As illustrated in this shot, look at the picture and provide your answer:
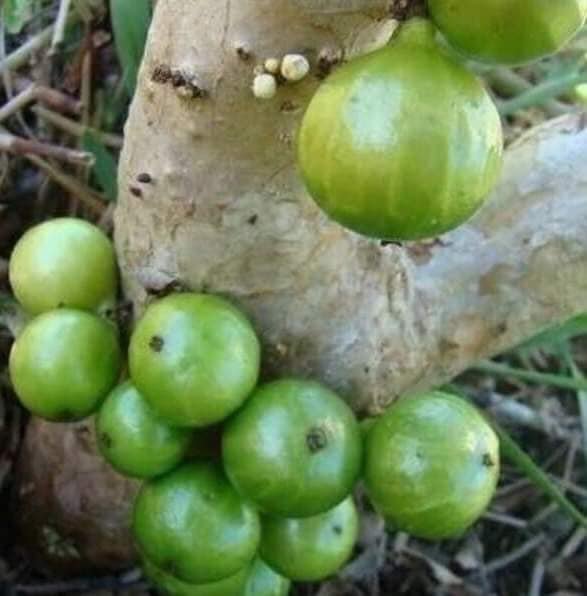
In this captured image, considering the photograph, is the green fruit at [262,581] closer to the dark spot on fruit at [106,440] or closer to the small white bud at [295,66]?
the dark spot on fruit at [106,440]

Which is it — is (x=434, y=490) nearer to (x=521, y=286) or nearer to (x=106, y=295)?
(x=521, y=286)

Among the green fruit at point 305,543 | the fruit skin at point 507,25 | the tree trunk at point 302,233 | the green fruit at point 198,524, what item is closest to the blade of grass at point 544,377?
the tree trunk at point 302,233

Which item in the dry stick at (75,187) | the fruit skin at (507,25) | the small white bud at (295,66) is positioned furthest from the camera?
the dry stick at (75,187)

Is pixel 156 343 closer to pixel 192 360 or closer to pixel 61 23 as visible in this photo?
pixel 192 360

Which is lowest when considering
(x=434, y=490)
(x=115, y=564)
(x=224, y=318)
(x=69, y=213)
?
(x=115, y=564)

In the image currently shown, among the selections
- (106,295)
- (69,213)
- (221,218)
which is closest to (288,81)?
(221,218)

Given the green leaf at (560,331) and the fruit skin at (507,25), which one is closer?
the fruit skin at (507,25)

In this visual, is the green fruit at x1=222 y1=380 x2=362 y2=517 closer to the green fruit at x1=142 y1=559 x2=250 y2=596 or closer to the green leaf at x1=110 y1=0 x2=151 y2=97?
the green fruit at x1=142 y1=559 x2=250 y2=596
